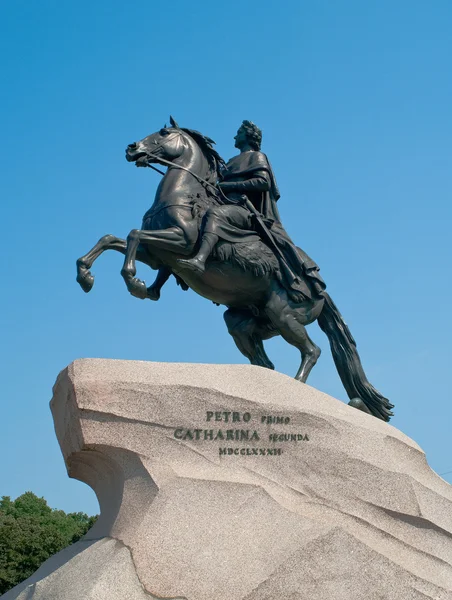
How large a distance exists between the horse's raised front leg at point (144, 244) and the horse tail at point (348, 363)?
6.72 ft

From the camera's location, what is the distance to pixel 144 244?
8664mm

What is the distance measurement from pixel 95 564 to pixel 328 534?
190 cm

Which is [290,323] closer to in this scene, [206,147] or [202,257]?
[202,257]

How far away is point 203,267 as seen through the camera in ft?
28.2

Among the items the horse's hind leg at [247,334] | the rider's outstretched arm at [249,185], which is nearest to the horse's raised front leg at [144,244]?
the rider's outstretched arm at [249,185]

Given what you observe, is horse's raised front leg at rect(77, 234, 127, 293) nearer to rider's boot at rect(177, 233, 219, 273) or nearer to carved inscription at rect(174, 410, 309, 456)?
rider's boot at rect(177, 233, 219, 273)

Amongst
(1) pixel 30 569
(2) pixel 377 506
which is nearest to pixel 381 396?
(2) pixel 377 506

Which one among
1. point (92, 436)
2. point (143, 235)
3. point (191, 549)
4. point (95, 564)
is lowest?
point (95, 564)

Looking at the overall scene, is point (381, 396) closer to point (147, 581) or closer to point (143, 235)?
point (143, 235)

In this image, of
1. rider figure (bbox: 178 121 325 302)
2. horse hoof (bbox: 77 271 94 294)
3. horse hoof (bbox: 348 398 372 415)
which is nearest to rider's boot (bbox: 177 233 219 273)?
rider figure (bbox: 178 121 325 302)

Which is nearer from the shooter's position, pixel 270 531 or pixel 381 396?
pixel 270 531

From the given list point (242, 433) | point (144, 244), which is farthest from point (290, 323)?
point (242, 433)

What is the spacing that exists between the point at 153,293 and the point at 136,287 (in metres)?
0.77

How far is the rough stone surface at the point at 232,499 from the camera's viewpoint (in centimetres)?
607
